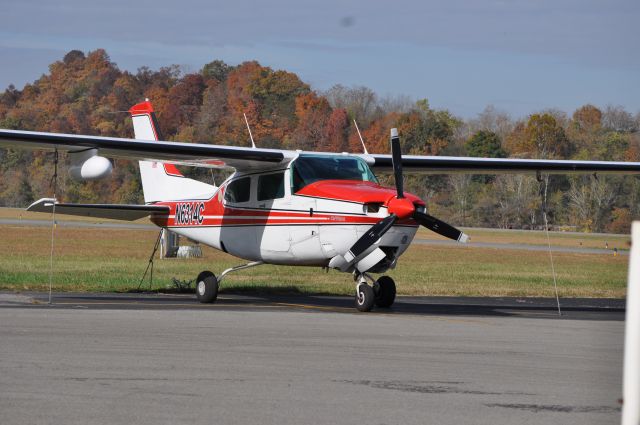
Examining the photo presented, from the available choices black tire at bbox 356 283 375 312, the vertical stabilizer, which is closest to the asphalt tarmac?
black tire at bbox 356 283 375 312

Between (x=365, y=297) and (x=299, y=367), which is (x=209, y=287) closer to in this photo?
(x=365, y=297)

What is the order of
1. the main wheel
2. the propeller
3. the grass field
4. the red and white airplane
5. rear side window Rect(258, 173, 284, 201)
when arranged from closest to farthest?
the propeller
the red and white airplane
rear side window Rect(258, 173, 284, 201)
the main wheel
the grass field

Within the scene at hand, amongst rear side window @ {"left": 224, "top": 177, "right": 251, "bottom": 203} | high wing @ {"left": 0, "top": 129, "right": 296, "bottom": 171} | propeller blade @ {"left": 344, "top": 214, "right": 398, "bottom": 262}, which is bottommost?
propeller blade @ {"left": 344, "top": 214, "right": 398, "bottom": 262}

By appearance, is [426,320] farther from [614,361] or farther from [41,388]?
[41,388]

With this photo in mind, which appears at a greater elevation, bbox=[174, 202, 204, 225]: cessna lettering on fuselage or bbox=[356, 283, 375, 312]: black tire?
bbox=[174, 202, 204, 225]: cessna lettering on fuselage

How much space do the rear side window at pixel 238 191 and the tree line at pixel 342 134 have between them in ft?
102

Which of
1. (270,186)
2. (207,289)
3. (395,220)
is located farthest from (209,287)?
(395,220)

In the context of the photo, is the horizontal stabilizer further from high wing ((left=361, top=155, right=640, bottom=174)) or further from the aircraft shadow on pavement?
high wing ((left=361, top=155, right=640, bottom=174))

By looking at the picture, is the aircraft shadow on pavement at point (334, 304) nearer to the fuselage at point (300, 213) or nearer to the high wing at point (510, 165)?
the fuselage at point (300, 213)

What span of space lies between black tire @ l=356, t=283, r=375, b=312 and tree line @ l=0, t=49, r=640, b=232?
33.7m

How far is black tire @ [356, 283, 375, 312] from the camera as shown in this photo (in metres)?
16.3

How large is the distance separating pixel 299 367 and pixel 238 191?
9.72 meters

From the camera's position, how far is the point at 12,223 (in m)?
59.6

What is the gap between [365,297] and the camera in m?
16.3
